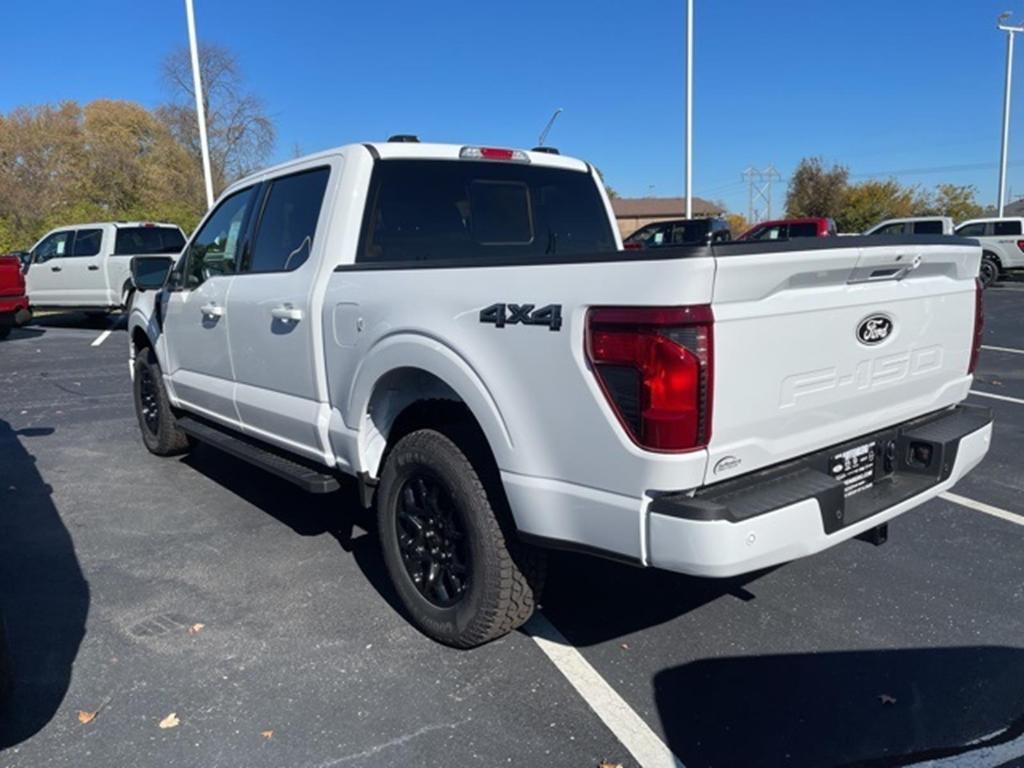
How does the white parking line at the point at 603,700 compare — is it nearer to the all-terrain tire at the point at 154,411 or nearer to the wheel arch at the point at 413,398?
the wheel arch at the point at 413,398

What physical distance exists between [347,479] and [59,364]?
9.32 metres

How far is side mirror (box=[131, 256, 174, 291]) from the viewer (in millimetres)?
5680

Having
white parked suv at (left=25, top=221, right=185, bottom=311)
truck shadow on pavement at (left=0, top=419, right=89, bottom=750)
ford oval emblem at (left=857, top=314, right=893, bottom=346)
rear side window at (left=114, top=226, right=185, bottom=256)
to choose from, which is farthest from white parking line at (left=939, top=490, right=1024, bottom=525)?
rear side window at (left=114, top=226, right=185, bottom=256)

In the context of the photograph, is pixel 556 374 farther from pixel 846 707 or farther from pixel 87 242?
pixel 87 242

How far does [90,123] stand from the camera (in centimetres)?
4603

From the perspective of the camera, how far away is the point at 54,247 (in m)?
16.2

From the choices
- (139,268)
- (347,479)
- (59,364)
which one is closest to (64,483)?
(139,268)

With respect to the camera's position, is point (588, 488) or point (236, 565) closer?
point (588, 488)

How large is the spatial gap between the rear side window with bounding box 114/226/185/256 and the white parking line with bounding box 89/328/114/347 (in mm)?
1551

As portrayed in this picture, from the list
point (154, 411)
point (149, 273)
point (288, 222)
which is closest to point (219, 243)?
point (288, 222)

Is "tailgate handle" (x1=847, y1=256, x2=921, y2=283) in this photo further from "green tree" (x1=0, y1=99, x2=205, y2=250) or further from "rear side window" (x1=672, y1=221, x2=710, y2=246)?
"green tree" (x1=0, y1=99, x2=205, y2=250)

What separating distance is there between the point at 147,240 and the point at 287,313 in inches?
528

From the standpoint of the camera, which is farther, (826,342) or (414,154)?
(414,154)

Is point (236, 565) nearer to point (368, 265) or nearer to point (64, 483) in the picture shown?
point (368, 265)
